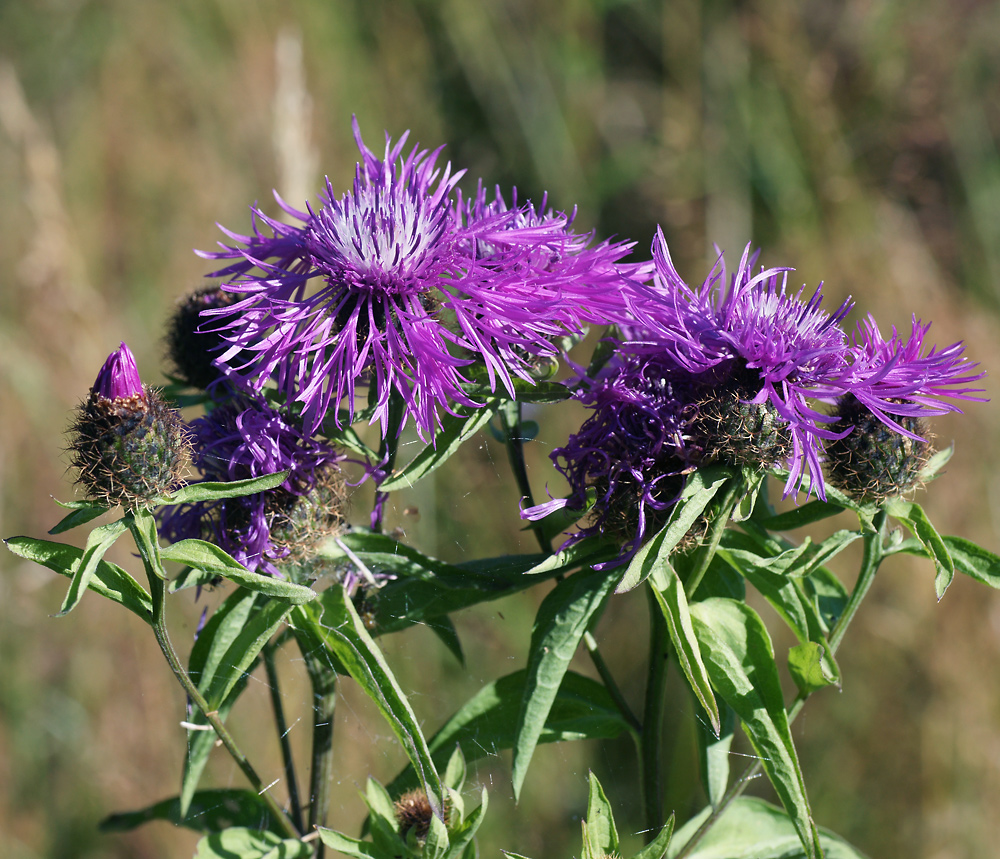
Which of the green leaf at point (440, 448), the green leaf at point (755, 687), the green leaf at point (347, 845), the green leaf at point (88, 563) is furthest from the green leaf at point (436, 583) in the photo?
the green leaf at point (88, 563)

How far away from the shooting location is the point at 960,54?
18.7 feet

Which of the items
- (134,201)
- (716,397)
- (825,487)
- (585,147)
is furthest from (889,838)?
(134,201)

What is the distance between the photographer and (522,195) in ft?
19.5

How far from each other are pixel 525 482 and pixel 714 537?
1.83 ft

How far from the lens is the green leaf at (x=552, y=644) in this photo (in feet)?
5.05

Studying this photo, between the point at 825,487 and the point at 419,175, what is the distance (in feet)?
4.11

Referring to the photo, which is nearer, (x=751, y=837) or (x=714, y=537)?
A: (x=714, y=537)

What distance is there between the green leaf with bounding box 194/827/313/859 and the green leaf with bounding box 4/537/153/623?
560mm

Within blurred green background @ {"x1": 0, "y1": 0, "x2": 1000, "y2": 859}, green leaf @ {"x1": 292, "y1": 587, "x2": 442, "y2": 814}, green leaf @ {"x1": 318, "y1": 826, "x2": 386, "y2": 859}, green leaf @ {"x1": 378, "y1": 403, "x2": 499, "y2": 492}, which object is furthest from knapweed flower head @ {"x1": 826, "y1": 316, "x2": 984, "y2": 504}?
blurred green background @ {"x1": 0, "y1": 0, "x2": 1000, "y2": 859}

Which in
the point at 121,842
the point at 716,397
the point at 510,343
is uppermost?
the point at 510,343

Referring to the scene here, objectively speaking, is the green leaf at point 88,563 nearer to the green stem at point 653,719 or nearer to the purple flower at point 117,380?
the purple flower at point 117,380

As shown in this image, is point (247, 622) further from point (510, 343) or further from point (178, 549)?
point (510, 343)

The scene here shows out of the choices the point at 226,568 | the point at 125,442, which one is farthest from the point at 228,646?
the point at 125,442

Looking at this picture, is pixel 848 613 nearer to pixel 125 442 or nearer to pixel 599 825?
pixel 599 825
